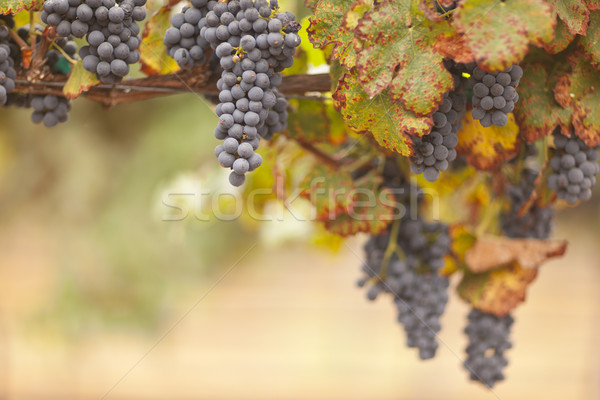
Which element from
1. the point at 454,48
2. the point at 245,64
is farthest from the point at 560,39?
the point at 245,64

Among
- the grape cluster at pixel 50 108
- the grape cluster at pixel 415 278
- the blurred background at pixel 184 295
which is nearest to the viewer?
the grape cluster at pixel 50 108

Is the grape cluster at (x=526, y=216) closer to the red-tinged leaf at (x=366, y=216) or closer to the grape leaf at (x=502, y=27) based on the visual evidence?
the red-tinged leaf at (x=366, y=216)

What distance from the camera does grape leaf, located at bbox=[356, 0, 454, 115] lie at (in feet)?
1.87

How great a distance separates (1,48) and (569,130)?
0.68 m

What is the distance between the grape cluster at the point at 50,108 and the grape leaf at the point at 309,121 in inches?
12.5

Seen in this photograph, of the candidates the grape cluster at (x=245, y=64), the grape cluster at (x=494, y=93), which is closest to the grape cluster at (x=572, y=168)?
the grape cluster at (x=494, y=93)

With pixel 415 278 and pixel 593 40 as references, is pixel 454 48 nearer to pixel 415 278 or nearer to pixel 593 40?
pixel 593 40

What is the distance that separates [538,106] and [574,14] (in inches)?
4.6

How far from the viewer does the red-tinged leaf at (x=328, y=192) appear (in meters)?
0.82

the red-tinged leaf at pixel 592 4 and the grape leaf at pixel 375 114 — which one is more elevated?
the red-tinged leaf at pixel 592 4

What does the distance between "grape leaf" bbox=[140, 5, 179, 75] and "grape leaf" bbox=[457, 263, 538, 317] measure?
23.4 inches

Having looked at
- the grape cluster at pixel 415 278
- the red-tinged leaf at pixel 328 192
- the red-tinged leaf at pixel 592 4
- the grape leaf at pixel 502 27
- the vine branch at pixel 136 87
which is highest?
the grape leaf at pixel 502 27

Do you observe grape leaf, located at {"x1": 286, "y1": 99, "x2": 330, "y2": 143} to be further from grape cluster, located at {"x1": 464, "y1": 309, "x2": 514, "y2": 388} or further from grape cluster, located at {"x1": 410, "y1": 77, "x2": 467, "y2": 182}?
grape cluster, located at {"x1": 464, "y1": 309, "x2": 514, "y2": 388}

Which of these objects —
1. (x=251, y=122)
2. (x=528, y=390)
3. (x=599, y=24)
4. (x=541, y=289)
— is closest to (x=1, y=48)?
(x=251, y=122)
